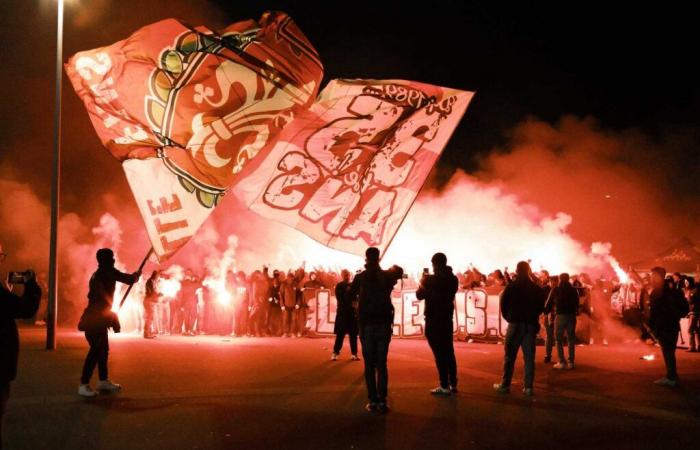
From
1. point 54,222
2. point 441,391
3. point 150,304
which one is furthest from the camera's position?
point 150,304

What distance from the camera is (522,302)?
→ 363 inches

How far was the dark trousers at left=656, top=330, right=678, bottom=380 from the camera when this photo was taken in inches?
392

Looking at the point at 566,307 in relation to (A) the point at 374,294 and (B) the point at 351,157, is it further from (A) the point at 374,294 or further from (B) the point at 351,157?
(A) the point at 374,294

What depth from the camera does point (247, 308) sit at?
61.3ft

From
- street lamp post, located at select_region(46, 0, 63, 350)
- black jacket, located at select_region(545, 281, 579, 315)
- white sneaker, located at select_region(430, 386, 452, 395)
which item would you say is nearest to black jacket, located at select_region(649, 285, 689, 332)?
black jacket, located at select_region(545, 281, 579, 315)

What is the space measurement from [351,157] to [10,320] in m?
8.30

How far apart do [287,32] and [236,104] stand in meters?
1.61

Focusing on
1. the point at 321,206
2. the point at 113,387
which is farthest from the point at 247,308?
the point at 113,387

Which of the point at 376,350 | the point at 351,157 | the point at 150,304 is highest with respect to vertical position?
the point at 351,157

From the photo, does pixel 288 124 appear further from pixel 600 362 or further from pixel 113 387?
pixel 600 362

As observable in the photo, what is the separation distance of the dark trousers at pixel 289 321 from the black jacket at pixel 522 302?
Answer: 9.78m

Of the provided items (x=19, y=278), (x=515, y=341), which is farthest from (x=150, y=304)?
(x=19, y=278)

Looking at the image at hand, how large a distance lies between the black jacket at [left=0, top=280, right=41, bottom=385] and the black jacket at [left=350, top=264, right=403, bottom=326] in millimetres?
3957

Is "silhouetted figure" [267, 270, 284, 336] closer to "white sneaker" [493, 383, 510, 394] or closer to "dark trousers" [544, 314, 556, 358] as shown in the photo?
"dark trousers" [544, 314, 556, 358]
